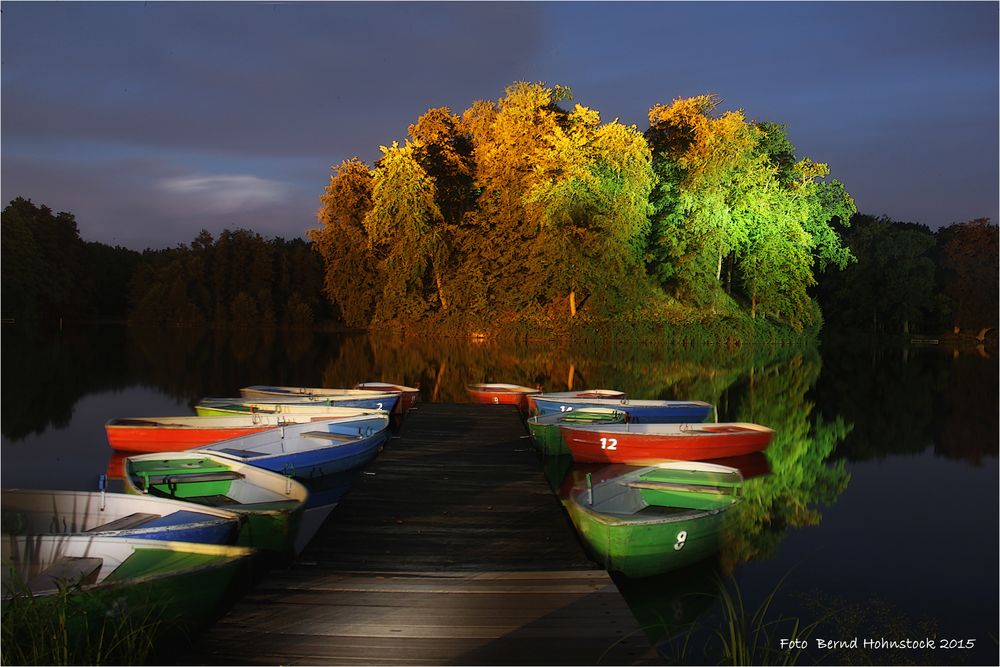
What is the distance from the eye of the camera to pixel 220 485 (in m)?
9.27

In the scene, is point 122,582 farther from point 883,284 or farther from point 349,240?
point 883,284

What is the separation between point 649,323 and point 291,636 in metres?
37.1

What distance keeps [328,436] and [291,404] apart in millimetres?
3125

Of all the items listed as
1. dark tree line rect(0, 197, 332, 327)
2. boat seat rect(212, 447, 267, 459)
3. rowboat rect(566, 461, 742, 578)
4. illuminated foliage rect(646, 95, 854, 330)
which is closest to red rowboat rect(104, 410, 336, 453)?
boat seat rect(212, 447, 267, 459)

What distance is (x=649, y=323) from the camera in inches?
1618

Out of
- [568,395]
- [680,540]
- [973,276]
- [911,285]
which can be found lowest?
[680,540]

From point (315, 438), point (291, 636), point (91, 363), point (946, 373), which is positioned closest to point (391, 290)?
point (91, 363)

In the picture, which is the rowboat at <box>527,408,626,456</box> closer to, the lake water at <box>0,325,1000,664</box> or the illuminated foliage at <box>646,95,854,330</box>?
the lake water at <box>0,325,1000,664</box>

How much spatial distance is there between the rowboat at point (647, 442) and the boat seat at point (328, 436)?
11.7 ft

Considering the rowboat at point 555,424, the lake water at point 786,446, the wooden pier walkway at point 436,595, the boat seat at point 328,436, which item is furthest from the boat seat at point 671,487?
the boat seat at point 328,436

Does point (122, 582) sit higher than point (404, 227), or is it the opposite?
point (404, 227)

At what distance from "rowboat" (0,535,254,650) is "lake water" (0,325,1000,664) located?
3586mm

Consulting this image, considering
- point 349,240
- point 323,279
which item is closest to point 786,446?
point 349,240

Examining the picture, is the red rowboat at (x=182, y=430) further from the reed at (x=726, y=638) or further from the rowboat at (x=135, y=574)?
the reed at (x=726, y=638)
